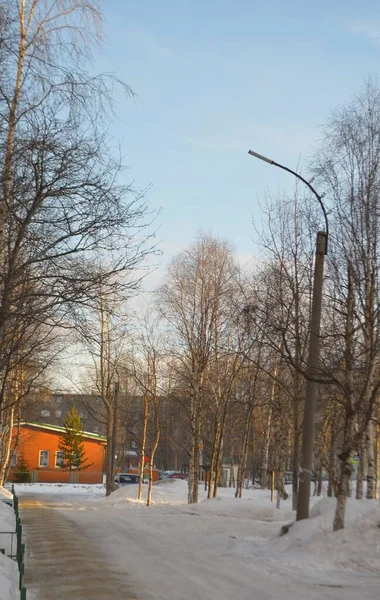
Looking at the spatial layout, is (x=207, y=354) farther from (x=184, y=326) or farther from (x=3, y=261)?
(x=3, y=261)

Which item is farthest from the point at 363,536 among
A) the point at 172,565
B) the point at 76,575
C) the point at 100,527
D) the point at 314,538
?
the point at 100,527

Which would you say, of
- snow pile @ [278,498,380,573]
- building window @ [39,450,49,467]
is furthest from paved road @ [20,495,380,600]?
building window @ [39,450,49,467]

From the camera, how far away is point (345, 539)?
40.3 ft

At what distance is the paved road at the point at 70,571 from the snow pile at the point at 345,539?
11.5ft

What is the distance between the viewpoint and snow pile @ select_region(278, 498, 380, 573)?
38.1 feet

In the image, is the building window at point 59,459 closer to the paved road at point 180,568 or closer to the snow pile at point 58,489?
the snow pile at point 58,489

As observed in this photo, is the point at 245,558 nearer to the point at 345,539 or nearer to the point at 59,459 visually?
the point at 345,539

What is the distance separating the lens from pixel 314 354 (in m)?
14.9

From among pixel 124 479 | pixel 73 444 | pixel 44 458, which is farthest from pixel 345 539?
pixel 44 458

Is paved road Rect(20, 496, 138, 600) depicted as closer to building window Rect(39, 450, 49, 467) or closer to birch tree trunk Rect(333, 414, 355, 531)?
birch tree trunk Rect(333, 414, 355, 531)

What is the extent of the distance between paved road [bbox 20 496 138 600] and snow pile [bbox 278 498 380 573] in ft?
11.5

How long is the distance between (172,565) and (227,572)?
1.21m

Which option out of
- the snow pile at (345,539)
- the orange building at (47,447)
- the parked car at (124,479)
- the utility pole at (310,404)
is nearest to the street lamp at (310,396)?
the utility pole at (310,404)

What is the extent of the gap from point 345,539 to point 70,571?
480 cm
